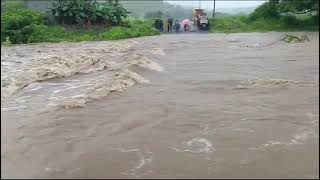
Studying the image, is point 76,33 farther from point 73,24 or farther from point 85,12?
point 85,12

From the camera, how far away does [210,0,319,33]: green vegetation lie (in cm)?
2688

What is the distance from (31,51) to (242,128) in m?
15.0

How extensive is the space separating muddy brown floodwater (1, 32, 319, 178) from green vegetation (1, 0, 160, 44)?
35.1 ft

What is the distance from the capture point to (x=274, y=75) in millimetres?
12297

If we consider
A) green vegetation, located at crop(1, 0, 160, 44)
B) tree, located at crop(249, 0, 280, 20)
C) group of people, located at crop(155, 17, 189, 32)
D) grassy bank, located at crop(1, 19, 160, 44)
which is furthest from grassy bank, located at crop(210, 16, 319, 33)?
grassy bank, located at crop(1, 19, 160, 44)

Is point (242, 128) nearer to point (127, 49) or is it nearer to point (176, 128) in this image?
point (176, 128)

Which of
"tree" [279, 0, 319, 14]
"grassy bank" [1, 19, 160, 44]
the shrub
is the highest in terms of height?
"tree" [279, 0, 319, 14]

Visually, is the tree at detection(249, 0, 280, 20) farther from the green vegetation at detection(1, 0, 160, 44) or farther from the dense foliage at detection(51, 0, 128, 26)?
the dense foliage at detection(51, 0, 128, 26)

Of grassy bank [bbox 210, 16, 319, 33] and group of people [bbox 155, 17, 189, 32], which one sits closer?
grassy bank [bbox 210, 16, 319, 33]

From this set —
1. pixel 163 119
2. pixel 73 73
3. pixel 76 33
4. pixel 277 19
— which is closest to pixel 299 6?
pixel 277 19

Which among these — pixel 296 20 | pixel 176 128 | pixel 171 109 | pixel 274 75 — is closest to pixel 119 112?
pixel 171 109

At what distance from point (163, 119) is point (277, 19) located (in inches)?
918

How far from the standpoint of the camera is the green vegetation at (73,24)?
2573 centimetres

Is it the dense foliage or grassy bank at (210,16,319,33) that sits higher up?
the dense foliage
